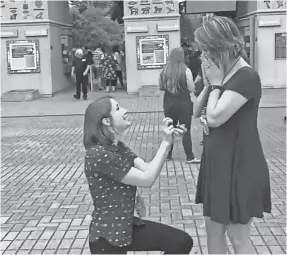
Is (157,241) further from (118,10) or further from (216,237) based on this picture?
(118,10)

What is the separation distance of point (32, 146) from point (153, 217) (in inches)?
199

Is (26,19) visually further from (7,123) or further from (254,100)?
(254,100)

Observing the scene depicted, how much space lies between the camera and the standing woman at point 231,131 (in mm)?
2885

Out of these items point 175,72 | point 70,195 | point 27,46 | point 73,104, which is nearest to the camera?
point 70,195

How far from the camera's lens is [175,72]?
7.27 metres

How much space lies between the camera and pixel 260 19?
18.5 metres

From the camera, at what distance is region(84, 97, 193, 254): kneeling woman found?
2.82 m

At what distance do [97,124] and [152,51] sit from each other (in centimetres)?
1586

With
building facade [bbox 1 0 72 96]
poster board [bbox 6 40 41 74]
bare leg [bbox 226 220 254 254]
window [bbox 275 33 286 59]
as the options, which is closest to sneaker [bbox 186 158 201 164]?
bare leg [bbox 226 220 254 254]

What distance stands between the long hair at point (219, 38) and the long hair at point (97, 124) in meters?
0.64

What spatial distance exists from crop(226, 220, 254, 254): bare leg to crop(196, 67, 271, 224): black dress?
0.07m

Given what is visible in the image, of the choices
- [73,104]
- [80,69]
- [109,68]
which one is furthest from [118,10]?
[73,104]

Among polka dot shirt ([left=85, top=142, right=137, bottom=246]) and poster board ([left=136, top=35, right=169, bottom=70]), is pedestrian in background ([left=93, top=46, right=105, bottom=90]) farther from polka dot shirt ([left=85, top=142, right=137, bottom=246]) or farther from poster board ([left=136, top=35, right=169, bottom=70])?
polka dot shirt ([left=85, top=142, right=137, bottom=246])

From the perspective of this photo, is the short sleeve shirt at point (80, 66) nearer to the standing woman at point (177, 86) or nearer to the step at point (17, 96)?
the step at point (17, 96)
